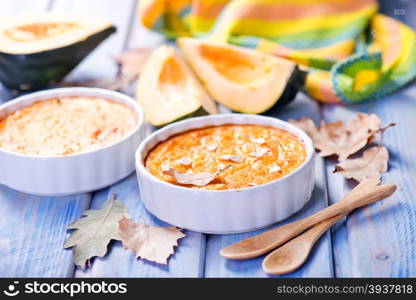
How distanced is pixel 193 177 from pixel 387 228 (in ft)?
1.27

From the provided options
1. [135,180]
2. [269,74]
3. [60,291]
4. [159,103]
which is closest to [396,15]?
[269,74]

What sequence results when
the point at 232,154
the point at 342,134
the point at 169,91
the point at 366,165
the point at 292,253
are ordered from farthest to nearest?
the point at 169,91
the point at 342,134
the point at 366,165
the point at 232,154
the point at 292,253

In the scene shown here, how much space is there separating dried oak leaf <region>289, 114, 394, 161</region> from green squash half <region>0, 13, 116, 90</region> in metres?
0.65

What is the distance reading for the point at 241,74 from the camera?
201 centimetres

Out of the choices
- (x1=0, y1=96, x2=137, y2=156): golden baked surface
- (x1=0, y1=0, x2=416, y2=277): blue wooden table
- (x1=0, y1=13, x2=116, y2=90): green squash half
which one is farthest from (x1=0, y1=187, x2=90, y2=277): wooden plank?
(x1=0, y1=13, x2=116, y2=90): green squash half

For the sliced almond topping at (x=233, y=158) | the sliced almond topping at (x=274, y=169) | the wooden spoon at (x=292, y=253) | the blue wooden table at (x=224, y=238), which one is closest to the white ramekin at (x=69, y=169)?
the blue wooden table at (x=224, y=238)

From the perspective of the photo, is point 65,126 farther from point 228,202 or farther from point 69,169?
point 228,202

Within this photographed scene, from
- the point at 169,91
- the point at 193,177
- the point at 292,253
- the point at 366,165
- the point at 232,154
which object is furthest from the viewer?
the point at 169,91

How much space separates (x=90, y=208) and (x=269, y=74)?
2.09 feet

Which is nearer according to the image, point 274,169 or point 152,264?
point 152,264

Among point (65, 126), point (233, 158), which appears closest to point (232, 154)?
point (233, 158)

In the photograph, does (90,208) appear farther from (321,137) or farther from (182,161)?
(321,137)

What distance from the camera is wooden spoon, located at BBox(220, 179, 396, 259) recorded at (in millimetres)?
1305

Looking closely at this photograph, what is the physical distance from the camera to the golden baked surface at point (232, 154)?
4.67 ft
